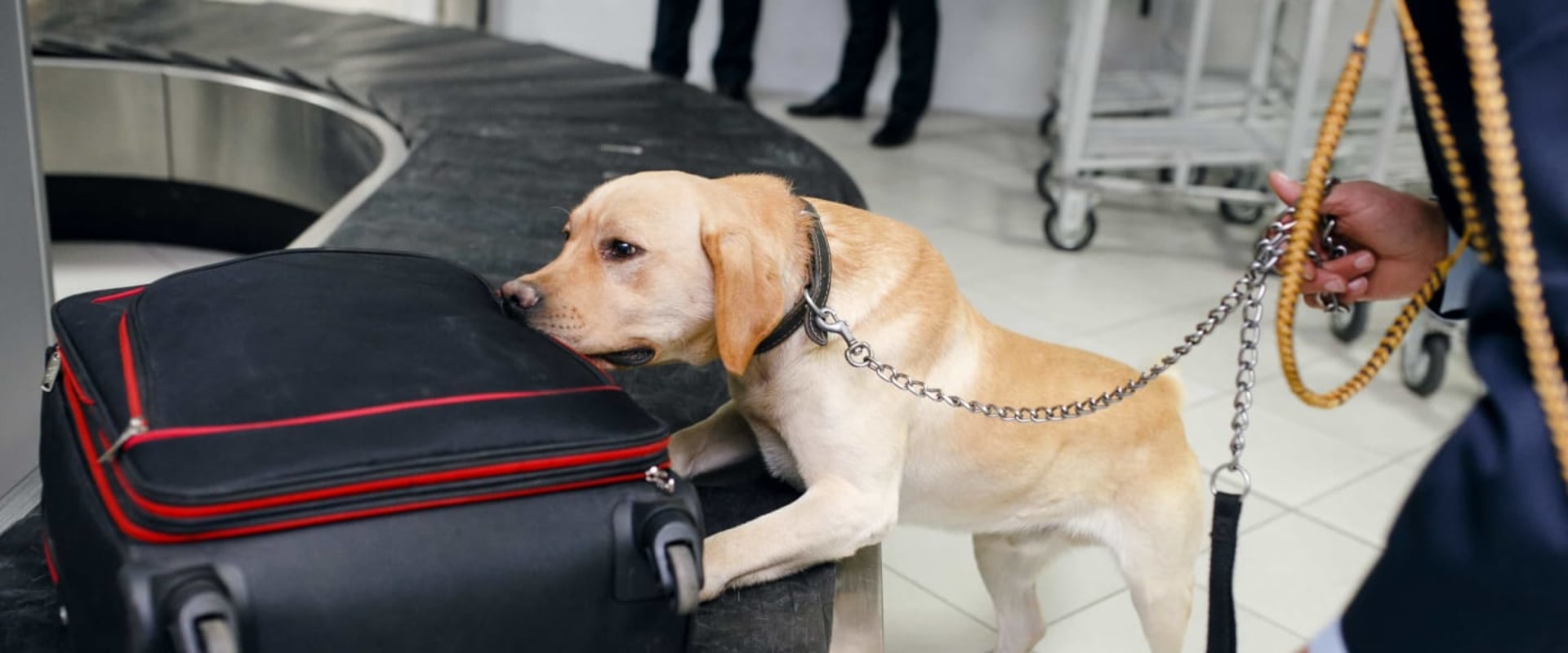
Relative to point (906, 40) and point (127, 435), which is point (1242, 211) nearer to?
point (906, 40)

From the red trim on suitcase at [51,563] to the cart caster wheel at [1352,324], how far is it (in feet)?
10.4

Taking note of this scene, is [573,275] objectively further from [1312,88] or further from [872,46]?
[872,46]

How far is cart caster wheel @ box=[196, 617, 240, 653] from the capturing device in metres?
0.87

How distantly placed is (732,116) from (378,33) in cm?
138

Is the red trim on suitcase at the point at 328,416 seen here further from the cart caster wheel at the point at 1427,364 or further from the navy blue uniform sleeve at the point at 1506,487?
the cart caster wheel at the point at 1427,364

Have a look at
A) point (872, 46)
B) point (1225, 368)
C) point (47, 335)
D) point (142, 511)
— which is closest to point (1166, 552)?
point (142, 511)

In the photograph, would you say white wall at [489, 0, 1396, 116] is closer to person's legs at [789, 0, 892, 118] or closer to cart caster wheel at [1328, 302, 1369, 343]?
person's legs at [789, 0, 892, 118]

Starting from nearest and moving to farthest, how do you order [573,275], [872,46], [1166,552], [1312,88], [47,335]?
[573,275] < [1166,552] < [47,335] < [1312,88] < [872,46]

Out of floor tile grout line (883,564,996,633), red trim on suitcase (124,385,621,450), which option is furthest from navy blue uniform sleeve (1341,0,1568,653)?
floor tile grout line (883,564,996,633)

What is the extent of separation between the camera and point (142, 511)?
91 cm

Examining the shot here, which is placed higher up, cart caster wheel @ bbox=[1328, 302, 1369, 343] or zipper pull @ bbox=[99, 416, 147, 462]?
zipper pull @ bbox=[99, 416, 147, 462]

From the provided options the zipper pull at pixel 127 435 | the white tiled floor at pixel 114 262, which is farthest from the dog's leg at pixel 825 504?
the white tiled floor at pixel 114 262

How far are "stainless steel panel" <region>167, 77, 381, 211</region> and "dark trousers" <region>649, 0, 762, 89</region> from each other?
2419 millimetres

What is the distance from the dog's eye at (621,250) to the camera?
1423 millimetres
